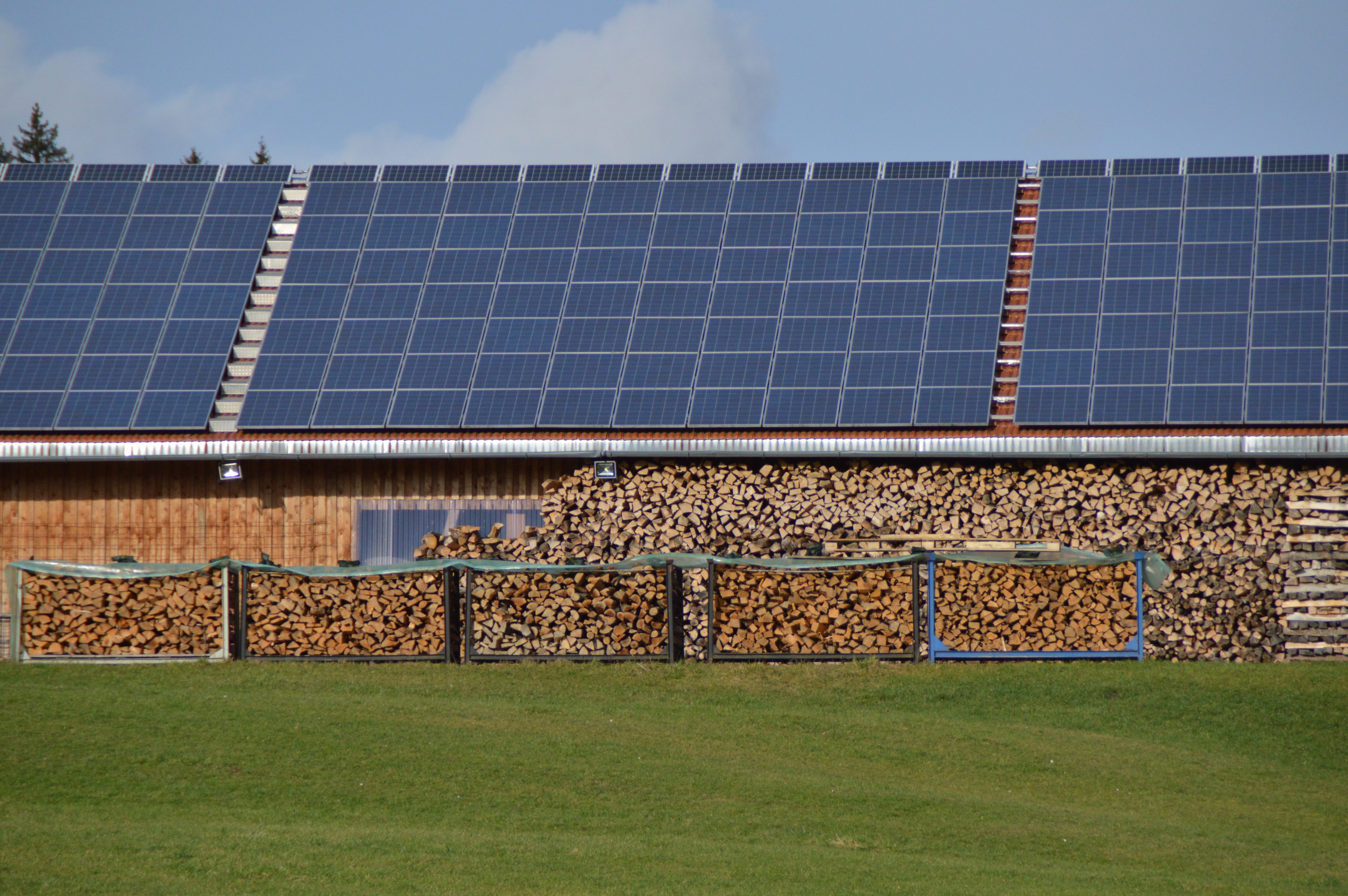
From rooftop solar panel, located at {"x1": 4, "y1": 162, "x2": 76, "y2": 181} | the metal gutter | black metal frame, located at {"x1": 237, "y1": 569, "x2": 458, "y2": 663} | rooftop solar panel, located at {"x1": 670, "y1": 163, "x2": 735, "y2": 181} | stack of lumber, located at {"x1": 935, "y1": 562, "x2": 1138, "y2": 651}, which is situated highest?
rooftop solar panel, located at {"x1": 670, "y1": 163, "x2": 735, "y2": 181}

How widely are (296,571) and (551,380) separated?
492 cm

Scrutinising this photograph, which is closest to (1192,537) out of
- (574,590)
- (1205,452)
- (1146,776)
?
(1205,452)

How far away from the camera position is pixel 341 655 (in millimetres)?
21031

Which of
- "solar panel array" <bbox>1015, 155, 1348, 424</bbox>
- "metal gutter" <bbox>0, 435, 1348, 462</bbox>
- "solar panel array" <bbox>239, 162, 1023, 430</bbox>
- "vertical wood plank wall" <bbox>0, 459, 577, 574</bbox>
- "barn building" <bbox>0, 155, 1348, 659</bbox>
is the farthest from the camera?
"vertical wood plank wall" <bbox>0, 459, 577, 574</bbox>

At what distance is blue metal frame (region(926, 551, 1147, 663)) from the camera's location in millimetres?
20453

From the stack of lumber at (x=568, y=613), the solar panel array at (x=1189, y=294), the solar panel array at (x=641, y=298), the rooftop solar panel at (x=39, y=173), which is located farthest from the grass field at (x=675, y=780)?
the rooftop solar panel at (x=39, y=173)

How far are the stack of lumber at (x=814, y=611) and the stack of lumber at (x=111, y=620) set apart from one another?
7.30 m

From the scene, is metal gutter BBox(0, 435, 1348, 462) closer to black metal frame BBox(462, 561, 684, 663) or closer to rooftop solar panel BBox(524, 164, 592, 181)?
black metal frame BBox(462, 561, 684, 663)

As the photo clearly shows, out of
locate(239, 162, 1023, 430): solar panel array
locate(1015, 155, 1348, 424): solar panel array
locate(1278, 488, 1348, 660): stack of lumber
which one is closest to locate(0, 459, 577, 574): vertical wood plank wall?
locate(239, 162, 1023, 430): solar panel array

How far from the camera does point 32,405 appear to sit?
23047 mm

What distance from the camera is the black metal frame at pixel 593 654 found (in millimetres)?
20766

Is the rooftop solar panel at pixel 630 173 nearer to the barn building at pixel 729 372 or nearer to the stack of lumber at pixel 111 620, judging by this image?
the barn building at pixel 729 372

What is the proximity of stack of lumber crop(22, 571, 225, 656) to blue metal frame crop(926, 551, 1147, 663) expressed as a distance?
998 cm

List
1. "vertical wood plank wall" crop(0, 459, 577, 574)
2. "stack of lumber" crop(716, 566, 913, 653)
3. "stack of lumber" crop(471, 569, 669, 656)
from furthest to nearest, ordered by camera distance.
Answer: "vertical wood plank wall" crop(0, 459, 577, 574) < "stack of lumber" crop(471, 569, 669, 656) < "stack of lumber" crop(716, 566, 913, 653)
